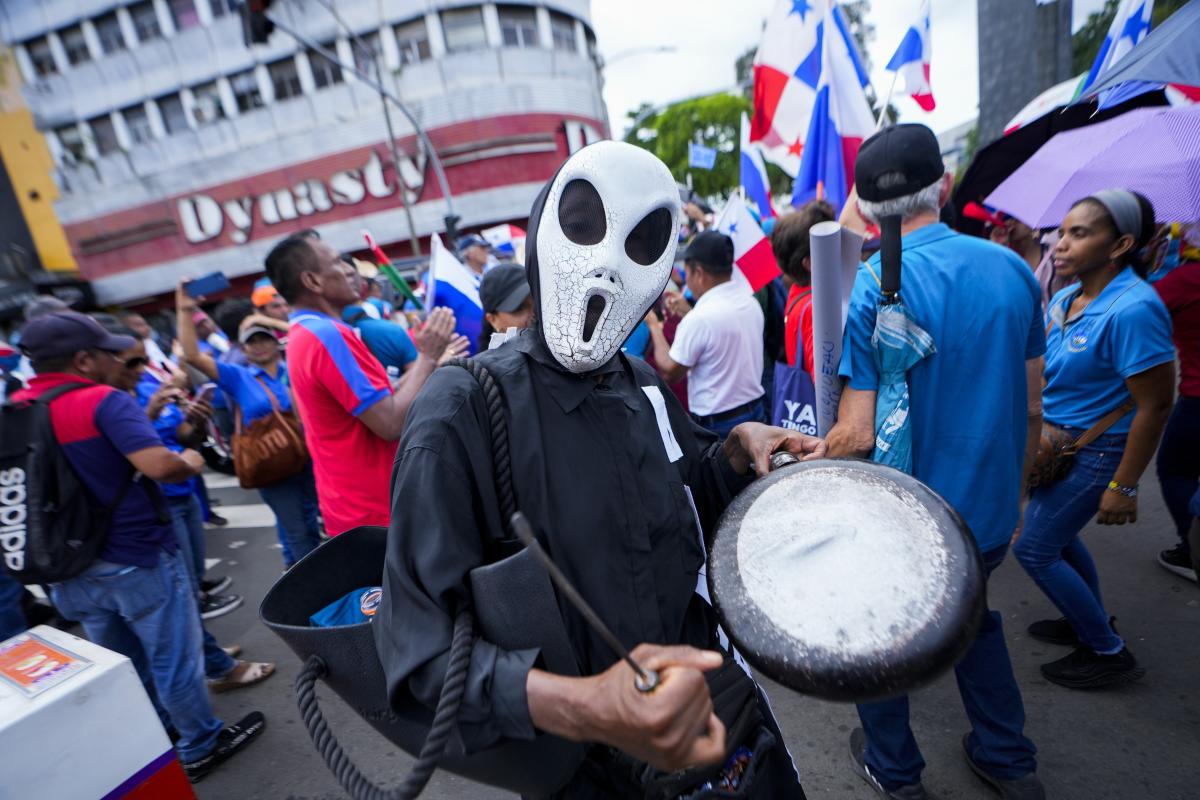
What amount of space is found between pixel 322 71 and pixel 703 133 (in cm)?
1808

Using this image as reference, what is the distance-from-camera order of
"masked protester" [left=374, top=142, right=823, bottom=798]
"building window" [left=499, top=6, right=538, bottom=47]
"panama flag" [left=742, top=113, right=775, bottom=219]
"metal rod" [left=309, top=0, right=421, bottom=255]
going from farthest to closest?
1. "building window" [left=499, top=6, right=538, bottom=47]
2. "metal rod" [left=309, top=0, right=421, bottom=255]
3. "panama flag" [left=742, top=113, right=775, bottom=219]
4. "masked protester" [left=374, top=142, right=823, bottom=798]

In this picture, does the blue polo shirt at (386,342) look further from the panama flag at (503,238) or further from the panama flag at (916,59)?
the panama flag at (503,238)

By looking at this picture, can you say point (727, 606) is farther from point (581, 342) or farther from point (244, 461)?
point (244, 461)

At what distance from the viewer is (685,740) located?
2.29 feet

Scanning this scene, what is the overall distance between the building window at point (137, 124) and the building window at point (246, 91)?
4.41 m

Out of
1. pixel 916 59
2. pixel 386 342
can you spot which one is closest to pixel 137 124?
pixel 386 342

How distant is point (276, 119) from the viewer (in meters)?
22.9

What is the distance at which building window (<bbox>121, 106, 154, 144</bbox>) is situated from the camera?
78.9ft

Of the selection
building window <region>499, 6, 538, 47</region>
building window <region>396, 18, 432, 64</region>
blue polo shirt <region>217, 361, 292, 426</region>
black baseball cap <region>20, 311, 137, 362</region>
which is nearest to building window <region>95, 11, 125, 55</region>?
building window <region>396, 18, 432, 64</region>

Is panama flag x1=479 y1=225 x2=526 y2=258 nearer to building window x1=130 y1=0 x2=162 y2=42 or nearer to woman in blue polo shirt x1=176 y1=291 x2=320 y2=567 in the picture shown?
woman in blue polo shirt x1=176 y1=291 x2=320 y2=567

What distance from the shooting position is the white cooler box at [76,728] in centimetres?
139

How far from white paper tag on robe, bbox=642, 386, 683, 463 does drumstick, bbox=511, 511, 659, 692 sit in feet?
2.06

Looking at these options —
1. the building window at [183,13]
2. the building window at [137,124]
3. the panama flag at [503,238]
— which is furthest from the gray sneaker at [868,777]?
the building window at [137,124]

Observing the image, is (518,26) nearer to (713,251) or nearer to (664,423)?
(713,251)
